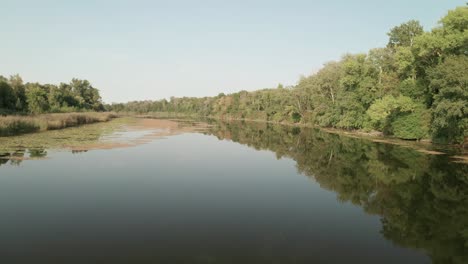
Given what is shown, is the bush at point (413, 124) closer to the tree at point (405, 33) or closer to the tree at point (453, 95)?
the tree at point (453, 95)

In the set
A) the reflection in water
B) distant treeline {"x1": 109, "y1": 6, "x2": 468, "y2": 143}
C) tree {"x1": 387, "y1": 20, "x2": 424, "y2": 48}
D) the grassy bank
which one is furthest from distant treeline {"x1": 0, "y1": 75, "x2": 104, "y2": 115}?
tree {"x1": 387, "y1": 20, "x2": 424, "y2": 48}

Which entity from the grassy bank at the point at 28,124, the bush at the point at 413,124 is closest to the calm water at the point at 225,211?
the grassy bank at the point at 28,124

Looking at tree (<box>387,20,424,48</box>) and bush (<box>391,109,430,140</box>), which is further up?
tree (<box>387,20,424,48</box>)

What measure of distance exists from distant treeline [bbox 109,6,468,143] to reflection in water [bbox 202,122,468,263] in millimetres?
8226

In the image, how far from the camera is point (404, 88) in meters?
44.9

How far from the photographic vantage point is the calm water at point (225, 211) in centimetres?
946

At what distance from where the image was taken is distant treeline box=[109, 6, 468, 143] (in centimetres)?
3328

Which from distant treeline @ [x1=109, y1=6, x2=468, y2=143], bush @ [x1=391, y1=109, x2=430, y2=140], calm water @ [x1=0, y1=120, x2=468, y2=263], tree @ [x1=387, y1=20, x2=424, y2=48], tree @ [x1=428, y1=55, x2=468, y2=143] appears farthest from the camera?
tree @ [x1=387, y1=20, x2=424, y2=48]

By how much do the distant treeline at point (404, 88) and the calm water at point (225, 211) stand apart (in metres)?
11.9

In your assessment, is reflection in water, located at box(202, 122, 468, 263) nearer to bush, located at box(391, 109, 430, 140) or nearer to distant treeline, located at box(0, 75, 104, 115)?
bush, located at box(391, 109, 430, 140)

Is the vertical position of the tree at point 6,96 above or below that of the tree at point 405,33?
below

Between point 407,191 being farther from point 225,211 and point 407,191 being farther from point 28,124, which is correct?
point 28,124

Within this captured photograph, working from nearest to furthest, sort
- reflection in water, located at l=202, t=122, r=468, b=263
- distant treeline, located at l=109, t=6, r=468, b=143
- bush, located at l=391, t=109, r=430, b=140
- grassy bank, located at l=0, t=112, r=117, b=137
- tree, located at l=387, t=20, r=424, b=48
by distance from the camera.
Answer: reflection in water, located at l=202, t=122, r=468, b=263 < distant treeline, located at l=109, t=6, r=468, b=143 < grassy bank, located at l=0, t=112, r=117, b=137 < bush, located at l=391, t=109, r=430, b=140 < tree, located at l=387, t=20, r=424, b=48

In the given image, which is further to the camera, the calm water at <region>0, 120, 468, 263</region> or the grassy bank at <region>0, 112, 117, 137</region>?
the grassy bank at <region>0, 112, 117, 137</region>
